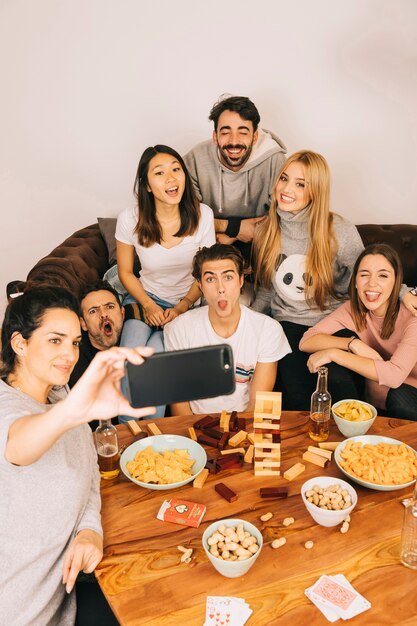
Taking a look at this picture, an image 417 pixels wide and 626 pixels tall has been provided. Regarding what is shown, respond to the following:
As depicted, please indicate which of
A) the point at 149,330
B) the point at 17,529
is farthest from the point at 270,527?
the point at 149,330

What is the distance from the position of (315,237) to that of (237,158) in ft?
2.21

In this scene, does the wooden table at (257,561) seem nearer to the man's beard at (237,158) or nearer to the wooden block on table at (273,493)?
the wooden block on table at (273,493)

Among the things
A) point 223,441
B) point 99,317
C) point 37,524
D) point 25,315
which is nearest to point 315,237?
point 99,317

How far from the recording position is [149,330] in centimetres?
279

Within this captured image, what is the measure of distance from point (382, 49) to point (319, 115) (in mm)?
562

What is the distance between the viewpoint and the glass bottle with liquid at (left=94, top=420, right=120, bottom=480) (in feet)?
5.14

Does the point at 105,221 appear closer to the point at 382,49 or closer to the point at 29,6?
the point at 29,6

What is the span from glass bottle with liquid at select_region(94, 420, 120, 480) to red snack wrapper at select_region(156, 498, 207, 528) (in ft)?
0.68

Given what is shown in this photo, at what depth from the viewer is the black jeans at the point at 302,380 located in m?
2.38

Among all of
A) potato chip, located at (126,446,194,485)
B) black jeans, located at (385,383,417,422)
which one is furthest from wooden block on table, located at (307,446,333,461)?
black jeans, located at (385,383,417,422)

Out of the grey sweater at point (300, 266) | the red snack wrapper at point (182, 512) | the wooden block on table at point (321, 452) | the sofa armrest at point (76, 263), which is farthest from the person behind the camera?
the grey sweater at point (300, 266)

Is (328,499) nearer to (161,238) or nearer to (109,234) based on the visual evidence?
(161,238)

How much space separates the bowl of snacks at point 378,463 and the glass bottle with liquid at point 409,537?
0.18 meters

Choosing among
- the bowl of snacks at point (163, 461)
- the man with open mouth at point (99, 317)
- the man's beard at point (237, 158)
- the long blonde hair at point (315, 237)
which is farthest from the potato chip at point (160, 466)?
the man's beard at point (237, 158)
